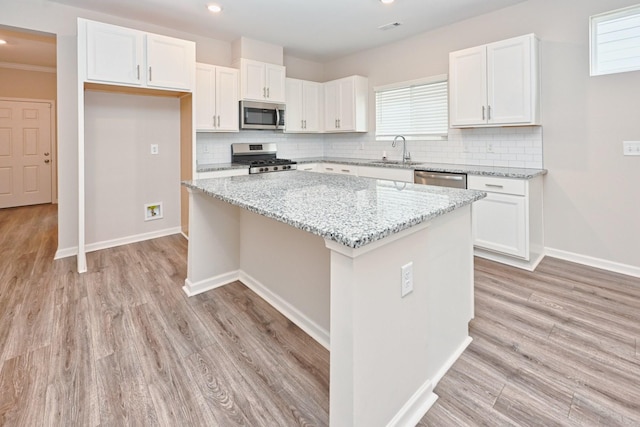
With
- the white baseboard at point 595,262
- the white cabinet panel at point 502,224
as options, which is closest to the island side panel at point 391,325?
the white cabinet panel at point 502,224

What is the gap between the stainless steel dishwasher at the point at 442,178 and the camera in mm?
3453

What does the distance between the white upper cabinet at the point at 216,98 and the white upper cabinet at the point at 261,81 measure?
0.38ft

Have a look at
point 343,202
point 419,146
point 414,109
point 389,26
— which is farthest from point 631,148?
point 343,202

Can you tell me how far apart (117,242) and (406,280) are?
3.85 meters

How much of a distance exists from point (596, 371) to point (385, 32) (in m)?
4.08

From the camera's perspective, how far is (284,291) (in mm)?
2375

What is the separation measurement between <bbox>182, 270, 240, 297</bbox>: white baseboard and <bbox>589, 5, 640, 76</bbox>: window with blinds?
144 inches

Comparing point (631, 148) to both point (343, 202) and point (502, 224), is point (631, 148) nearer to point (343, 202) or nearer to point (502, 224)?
point (502, 224)

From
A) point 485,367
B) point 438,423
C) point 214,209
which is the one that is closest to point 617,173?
point 485,367

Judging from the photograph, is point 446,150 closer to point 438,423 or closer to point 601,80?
point 601,80

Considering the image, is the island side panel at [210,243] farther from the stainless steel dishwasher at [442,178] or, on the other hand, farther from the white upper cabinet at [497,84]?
→ the white upper cabinet at [497,84]

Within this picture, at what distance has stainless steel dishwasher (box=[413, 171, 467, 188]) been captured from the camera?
3.45 meters

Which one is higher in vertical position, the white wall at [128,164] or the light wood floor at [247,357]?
the white wall at [128,164]

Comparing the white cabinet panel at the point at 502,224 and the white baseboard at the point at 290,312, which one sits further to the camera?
the white cabinet panel at the point at 502,224
